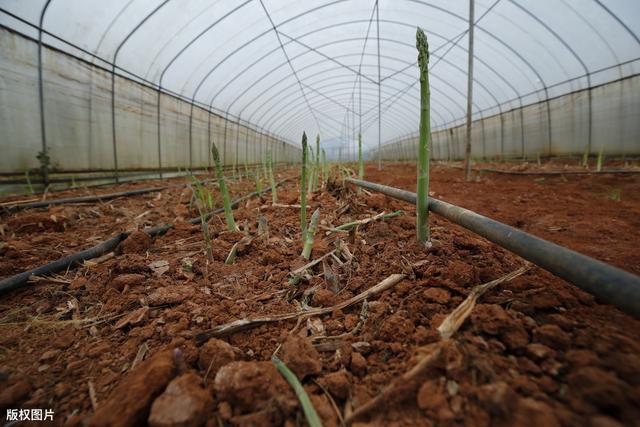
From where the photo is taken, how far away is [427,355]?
2.05 ft

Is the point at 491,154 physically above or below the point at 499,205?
above

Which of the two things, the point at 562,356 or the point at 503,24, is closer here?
the point at 562,356

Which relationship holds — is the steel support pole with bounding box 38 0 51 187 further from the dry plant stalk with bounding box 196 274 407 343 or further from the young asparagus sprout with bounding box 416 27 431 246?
the young asparagus sprout with bounding box 416 27 431 246

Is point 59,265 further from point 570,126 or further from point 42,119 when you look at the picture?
point 570,126

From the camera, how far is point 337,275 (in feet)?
3.82

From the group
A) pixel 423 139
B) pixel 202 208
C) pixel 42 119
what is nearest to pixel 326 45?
pixel 42 119

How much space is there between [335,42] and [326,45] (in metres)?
0.33

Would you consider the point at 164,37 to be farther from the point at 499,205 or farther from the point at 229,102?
the point at 499,205

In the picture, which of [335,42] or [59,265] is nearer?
[59,265]

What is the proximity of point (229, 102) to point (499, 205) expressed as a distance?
1073cm

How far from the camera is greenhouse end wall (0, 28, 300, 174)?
4090mm

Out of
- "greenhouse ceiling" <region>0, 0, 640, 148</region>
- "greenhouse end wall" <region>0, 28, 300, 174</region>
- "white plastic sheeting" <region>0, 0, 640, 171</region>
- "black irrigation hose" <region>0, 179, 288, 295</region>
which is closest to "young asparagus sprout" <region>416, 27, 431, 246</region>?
"black irrigation hose" <region>0, 179, 288, 295</region>

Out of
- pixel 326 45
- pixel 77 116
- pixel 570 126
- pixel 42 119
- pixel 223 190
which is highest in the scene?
pixel 326 45

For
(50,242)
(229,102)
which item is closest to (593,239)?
(50,242)
